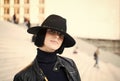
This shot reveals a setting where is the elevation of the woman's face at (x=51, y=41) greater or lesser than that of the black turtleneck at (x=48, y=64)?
greater

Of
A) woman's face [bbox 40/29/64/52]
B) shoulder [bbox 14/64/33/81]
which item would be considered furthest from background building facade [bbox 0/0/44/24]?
shoulder [bbox 14/64/33/81]

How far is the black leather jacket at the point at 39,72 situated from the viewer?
3150 millimetres

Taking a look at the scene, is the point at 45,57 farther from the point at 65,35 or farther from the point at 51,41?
the point at 65,35

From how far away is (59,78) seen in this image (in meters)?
3.40

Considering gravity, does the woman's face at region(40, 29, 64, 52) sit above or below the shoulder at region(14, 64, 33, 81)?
above

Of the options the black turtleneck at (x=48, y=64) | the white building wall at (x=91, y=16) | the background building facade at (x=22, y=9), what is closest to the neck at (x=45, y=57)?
the black turtleneck at (x=48, y=64)

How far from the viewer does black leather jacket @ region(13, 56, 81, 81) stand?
315 centimetres

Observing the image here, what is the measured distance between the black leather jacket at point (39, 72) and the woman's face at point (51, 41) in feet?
0.49

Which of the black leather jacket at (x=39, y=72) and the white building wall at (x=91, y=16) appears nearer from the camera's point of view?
the black leather jacket at (x=39, y=72)

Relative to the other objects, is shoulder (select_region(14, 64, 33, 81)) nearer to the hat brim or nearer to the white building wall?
the hat brim

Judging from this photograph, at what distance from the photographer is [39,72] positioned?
3.25 meters

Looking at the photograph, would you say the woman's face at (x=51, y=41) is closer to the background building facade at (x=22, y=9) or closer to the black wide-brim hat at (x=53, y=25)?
the black wide-brim hat at (x=53, y=25)

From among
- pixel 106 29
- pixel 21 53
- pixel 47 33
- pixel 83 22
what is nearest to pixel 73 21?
pixel 83 22

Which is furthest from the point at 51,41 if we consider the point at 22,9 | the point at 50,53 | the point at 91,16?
the point at 22,9
